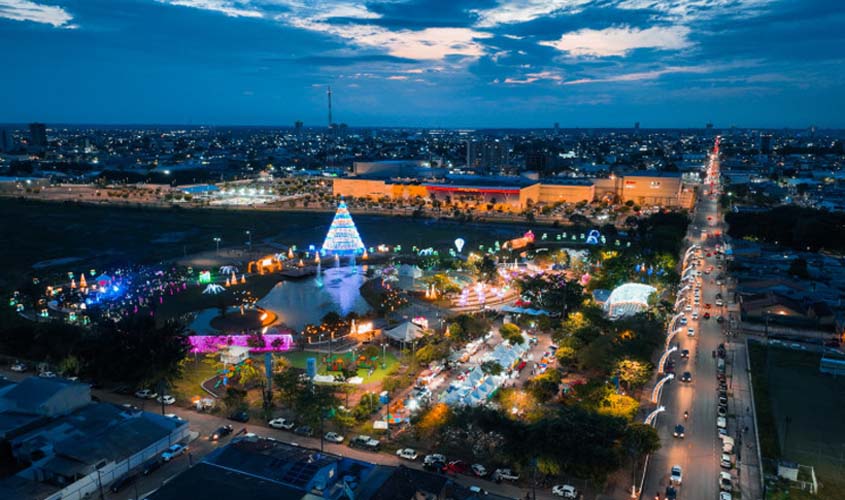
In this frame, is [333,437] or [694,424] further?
[694,424]

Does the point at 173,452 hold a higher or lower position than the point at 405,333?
lower

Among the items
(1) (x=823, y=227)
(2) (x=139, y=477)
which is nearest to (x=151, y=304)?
(2) (x=139, y=477)

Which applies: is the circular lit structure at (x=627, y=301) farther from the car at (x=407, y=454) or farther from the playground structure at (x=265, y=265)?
the playground structure at (x=265, y=265)

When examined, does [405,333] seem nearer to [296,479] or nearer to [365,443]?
[365,443]

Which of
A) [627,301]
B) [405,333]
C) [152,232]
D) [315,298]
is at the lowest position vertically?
[315,298]

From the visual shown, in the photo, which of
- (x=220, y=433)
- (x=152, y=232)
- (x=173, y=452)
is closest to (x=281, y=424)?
(x=220, y=433)

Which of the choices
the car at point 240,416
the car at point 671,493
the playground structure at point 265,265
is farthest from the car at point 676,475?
the playground structure at point 265,265

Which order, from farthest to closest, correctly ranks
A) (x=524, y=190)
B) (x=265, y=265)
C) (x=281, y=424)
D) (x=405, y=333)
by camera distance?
(x=524, y=190), (x=265, y=265), (x=405, y=333), (x=281, y=424)

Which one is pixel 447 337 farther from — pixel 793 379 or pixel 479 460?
pixel 793 379
